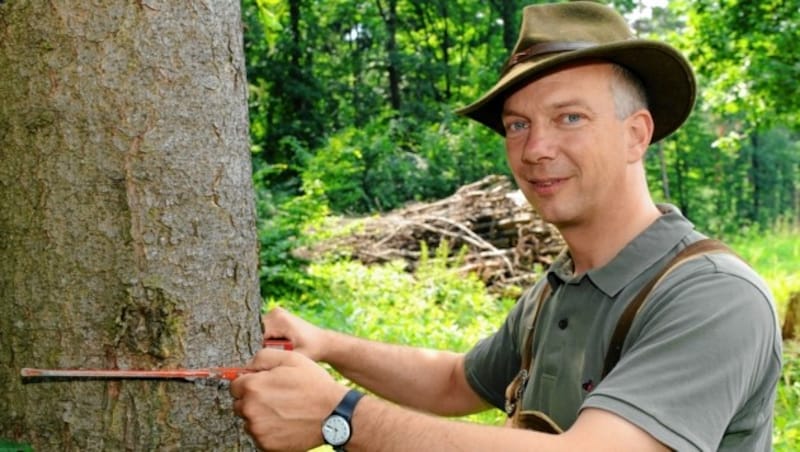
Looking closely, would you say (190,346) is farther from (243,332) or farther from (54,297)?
(54,297)

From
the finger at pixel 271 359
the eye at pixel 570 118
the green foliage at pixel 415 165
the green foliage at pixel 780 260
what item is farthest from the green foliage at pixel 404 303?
the green foliage at pixel 415 165

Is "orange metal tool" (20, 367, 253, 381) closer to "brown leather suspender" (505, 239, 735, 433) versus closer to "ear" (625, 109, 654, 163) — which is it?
"brown leather suspender" (505, 239, 735, 433)

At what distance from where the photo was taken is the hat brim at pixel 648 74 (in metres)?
2.06

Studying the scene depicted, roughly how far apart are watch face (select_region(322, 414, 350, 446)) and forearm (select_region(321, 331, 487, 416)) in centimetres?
87

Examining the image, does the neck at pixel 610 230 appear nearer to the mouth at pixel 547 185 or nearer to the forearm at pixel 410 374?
the mouth at pixel 547 185

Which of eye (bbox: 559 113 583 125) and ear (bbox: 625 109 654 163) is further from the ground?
eye (bbox: 559 113 583 125)

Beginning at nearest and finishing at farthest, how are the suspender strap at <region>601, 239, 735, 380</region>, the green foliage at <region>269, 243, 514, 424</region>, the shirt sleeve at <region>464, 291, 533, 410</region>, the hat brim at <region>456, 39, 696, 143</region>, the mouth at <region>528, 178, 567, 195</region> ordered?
the suspender strap at <region>601, 239, 735, 380</region>
the hat brim at <region>456, 39, 696, 143</region>
the mouth at <region>528, 178, 567, 195</region>
the shirt sleeve at <region>464, 291, 533, 410</region>
the green foliage at <region>269, 243, 514, 424</region>

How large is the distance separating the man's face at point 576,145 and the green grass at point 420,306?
10.5ft

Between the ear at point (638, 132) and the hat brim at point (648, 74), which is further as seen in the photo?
the ear at point (638, 132)

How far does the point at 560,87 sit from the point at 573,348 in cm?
67

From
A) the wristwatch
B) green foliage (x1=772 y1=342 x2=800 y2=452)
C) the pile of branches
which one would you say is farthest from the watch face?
the pile of branches

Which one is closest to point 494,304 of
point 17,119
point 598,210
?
point 598,210

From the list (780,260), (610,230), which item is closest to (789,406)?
(610,230)

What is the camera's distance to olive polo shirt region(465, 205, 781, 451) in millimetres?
1699
